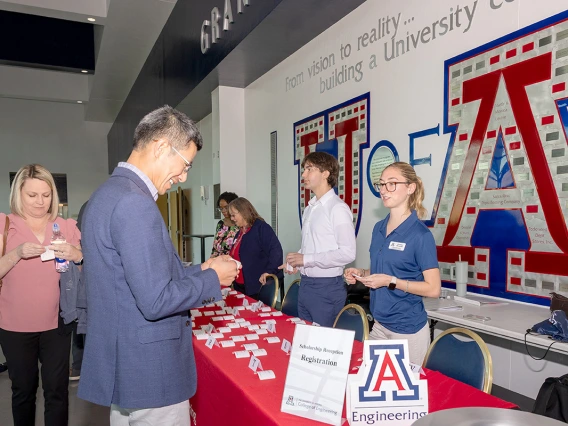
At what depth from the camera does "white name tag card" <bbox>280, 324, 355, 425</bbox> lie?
3.76ft

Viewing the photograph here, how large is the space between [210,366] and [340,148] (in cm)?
276

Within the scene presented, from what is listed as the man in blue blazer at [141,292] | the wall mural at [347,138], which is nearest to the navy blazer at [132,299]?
the man in blue blazer at [141,292]

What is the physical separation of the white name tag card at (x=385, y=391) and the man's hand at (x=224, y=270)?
47 cm

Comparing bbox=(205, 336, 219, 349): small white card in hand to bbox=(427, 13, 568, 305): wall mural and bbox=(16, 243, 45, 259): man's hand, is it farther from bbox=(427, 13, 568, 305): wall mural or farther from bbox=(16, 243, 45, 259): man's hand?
bbox=(427, 13, 568, 305): wall mural

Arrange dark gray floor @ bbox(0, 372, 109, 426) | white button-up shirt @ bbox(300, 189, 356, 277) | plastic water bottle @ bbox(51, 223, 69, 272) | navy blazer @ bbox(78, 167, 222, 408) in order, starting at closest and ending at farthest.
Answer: navy blazer @ bbox(78, 167, 222, 408) < plastic water bottle @ bbox(51, 223, 69, 272) < white button-up shirt @ bbox(300, 189, 356, 277) < dark gray floor @ bbox(0, 372, 109, 426)

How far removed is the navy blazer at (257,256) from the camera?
3.65 m

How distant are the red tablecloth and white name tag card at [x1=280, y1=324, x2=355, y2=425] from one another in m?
0.04

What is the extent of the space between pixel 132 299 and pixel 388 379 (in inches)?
29.2

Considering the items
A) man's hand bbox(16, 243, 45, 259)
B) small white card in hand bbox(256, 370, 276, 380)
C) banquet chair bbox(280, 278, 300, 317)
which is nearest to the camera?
small white card in hand bbox(256, 370, 276, 380)

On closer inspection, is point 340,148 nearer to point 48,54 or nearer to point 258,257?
point 258,257

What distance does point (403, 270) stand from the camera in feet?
6.28

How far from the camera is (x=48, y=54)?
7.22m

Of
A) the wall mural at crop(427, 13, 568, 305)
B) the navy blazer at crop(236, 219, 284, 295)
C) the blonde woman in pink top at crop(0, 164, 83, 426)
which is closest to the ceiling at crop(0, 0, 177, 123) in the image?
the navy blazer at crop(236, 219, 284, 295)

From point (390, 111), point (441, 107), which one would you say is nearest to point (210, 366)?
point (441, 107)
